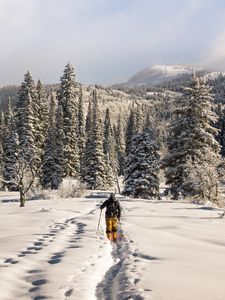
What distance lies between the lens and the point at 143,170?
4231 centimetres

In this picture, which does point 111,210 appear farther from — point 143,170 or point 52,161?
point 52,161

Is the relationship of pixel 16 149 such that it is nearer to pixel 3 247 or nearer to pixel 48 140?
pixel 48 140

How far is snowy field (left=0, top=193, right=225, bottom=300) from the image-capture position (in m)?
7.18

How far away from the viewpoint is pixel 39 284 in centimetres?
759

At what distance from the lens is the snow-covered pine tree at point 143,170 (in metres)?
41.6

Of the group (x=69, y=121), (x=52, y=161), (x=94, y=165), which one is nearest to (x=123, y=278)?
(x=52, y=161)

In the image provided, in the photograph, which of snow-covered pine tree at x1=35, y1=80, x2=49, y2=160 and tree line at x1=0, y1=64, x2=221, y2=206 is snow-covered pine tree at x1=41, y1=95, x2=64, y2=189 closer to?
tree line at x1=0, y1=64, x2=221, y2=206

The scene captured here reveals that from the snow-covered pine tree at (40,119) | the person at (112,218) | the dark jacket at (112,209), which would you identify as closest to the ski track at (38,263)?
the person at (112,218)

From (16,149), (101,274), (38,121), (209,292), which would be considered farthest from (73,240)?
(38,121)

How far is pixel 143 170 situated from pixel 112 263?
32542 mm

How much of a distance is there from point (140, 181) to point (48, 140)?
697 inches

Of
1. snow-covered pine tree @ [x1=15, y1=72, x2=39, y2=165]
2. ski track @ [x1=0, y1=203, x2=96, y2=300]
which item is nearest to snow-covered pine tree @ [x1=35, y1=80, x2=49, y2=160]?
Answer: snow-covered pine tree @ [x1=15, y1=72, x2=39, y2=165]

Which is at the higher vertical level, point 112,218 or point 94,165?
point 94,165

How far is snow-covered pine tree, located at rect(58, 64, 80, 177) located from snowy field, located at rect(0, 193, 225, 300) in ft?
139
